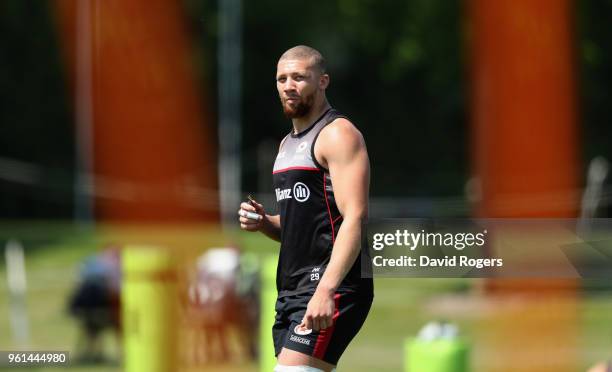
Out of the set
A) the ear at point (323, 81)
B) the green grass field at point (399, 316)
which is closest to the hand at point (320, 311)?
the ear at point (323, 81)

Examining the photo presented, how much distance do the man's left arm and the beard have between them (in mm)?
143

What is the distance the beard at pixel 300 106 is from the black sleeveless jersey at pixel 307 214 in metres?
0.07

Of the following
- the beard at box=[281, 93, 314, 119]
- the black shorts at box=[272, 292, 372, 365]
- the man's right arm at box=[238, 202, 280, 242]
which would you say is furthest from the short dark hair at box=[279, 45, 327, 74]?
the black shorts at box=[272, 292, 372, 365]

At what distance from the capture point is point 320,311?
5223mm

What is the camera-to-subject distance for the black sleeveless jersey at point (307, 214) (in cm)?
550

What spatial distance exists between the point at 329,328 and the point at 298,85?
41.3 inches

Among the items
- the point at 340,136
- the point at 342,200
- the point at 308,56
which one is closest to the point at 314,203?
the point at 342,200

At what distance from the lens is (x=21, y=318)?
16250mm

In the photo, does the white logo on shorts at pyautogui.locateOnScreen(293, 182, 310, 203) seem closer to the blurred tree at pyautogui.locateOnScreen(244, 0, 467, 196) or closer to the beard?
the beard

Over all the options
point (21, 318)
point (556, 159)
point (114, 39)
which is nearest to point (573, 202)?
point (556, 159)

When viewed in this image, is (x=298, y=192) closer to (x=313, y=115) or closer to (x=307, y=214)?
(x=307, y=214)

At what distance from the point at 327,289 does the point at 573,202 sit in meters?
18.1

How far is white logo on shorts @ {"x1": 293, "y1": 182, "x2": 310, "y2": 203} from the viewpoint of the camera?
552cm

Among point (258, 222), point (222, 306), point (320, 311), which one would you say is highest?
point (258, 222)
